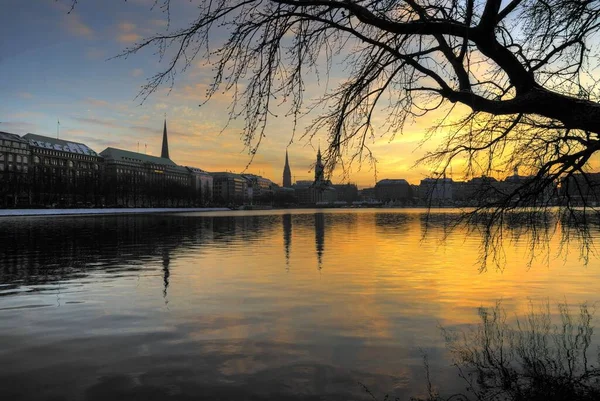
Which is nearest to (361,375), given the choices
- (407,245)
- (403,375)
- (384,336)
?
(403,375)

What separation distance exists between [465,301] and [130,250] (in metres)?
19.0

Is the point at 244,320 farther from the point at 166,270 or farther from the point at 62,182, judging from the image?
the point at 62,182

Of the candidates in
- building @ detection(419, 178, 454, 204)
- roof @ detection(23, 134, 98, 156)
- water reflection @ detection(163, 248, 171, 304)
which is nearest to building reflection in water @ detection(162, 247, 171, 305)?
water reflection @ detection(163, 248, 171, 304)

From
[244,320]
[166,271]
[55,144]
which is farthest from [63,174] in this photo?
[244,320]

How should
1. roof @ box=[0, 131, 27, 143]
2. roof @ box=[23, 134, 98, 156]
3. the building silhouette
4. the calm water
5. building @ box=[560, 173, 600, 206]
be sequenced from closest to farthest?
the calm water → building @ box=[560, 173, 600, 206] → the building silhouette → roof @ box=[0, 131, 27, 143] → roof @ box=[23, 134, 98, 156]

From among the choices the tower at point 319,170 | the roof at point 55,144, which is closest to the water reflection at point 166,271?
the tower at point 319,170

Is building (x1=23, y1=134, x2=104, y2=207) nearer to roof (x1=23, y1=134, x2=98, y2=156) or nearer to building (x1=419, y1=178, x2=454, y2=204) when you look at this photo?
roof (x1=23, y1=134, x2=98, y2=156)

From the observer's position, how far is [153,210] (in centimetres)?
12769

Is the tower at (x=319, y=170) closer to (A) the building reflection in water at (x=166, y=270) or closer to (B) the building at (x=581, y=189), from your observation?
(B) the building at (x=581, y=189)

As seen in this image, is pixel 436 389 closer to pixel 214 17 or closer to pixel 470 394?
pixel 470 394

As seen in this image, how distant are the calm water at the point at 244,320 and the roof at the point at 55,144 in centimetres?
17047

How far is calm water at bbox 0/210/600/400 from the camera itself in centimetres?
694

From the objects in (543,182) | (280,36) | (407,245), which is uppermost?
(280,36)

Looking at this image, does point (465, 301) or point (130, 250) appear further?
point (130, 250)
